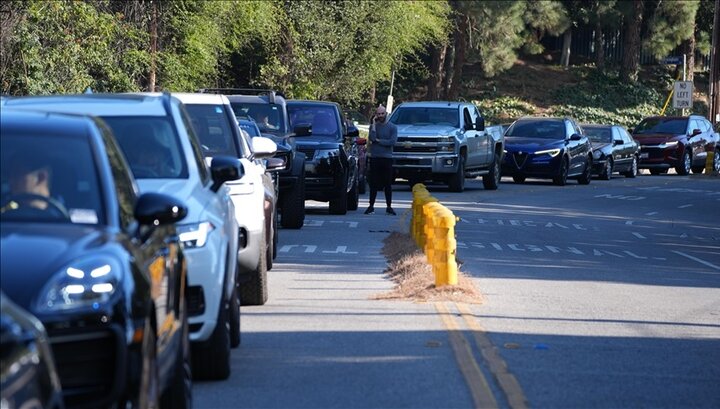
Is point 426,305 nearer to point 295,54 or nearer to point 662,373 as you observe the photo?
point 662,373

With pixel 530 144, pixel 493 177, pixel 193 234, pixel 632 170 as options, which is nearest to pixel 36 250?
pixel 193 234

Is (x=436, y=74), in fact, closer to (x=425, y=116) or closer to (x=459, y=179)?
(x=425, y=116)

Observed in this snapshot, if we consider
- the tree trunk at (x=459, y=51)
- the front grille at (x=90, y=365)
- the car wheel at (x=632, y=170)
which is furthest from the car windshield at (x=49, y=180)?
the tree trunk at (x=459, y=51)

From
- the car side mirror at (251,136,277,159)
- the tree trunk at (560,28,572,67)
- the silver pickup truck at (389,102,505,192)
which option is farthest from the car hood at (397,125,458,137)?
the tree trunk at (560,28,572,67)

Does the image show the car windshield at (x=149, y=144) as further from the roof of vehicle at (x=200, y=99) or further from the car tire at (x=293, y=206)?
the car tire at (x=293, y=206)

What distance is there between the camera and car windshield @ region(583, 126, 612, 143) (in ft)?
137

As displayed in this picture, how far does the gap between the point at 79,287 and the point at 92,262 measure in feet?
0.51

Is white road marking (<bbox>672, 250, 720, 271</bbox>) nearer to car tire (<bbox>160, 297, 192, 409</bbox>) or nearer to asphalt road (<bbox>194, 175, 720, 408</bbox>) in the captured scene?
asphalt road (<bbox>194, 175, 720, 408</bbox>)

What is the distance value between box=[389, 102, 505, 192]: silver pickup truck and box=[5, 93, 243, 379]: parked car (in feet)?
69.2

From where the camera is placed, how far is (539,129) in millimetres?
37656

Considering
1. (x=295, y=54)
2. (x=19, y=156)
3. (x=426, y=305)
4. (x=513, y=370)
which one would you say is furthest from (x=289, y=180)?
(x=295, y=54)

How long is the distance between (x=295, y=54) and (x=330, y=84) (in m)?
2.26

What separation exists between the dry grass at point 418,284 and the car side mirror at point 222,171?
364 centimetres

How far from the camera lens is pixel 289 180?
20.6 metres
